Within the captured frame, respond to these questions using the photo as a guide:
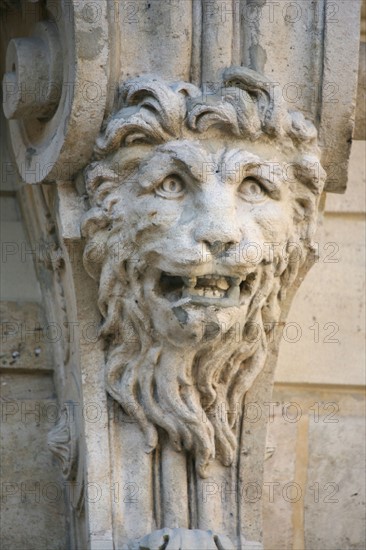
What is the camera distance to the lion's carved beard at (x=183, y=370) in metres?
3.80

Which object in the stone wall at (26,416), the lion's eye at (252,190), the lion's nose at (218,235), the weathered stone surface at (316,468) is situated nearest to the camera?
the lion's nose at (218,235)

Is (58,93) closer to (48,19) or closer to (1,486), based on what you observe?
(48,19)

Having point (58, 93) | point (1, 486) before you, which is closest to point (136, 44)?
point (58, 93)

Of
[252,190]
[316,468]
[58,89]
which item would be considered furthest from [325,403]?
[58,89]

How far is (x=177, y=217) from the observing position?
12.2 feet

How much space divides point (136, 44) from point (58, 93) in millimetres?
210

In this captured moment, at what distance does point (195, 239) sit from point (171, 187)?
0.14 m

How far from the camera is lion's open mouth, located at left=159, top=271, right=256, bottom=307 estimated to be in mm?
3705

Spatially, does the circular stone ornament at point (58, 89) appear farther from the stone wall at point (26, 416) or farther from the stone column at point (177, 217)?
the stone wall at point (26, 416)

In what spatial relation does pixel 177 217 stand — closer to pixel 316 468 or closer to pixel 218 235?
pixel 218 235

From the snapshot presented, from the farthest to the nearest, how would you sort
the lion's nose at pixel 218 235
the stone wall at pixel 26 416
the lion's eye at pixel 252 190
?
the stone wall at pixel 26 416 < the lion's eye at pixel 252 190 < the lion's nose at pixel 218 235

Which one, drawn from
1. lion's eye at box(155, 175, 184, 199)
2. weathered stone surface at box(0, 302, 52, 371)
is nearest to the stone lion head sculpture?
lion's eye at box(155, 175, 184, 199)

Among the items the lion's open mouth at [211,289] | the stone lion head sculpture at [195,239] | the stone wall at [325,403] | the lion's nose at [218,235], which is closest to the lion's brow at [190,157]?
the stone lion head sculpture at [195,239]

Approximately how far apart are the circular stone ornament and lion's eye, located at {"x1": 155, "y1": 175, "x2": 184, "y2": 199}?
7.1 inches
